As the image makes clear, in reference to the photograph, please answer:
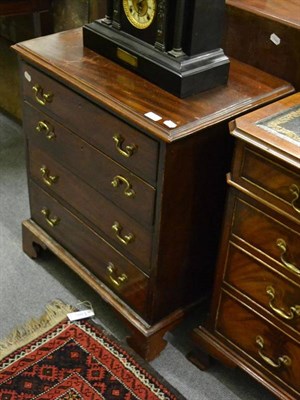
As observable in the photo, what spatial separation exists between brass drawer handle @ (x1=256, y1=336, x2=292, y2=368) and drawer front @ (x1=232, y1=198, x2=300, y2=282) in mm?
252

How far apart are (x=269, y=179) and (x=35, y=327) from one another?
941 millimetres

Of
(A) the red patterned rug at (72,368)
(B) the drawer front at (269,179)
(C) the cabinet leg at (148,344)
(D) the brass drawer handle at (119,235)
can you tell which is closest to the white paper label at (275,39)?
(B) the drawer front at (269,179)

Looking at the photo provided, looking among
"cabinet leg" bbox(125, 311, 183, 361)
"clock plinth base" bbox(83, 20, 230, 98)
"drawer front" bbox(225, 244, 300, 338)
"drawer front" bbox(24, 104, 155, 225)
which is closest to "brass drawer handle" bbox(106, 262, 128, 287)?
"cabinet leg" bbox(125, 311, 183, 361)

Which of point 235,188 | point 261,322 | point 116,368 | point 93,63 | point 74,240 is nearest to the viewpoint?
point 235,188

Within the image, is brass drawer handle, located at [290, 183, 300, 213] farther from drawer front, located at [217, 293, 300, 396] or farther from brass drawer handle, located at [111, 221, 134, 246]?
brass drawer handle, located at [111, 221, 134, 246]

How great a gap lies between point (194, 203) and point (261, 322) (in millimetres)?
350

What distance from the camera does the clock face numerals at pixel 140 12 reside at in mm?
1480

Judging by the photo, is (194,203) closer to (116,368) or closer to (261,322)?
(261,322)

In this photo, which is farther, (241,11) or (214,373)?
(214,373)

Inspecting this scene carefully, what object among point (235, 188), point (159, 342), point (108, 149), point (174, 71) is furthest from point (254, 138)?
point (159, 342)

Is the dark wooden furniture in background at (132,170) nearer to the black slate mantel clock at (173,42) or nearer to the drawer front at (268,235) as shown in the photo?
the black slate mantel clock at (173,42)

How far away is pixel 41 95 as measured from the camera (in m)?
1.72

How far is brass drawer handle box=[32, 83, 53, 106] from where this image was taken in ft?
5.52

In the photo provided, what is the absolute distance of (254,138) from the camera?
1.28 metres
